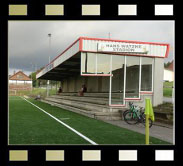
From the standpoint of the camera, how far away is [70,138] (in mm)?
7086

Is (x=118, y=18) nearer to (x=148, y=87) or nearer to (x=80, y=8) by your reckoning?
(x=80, y=8)

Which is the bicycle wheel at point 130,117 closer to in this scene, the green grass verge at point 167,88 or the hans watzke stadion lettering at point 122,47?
the hans watzke stadion lettering at point 122,47

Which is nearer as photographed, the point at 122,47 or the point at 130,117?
the point at 130,117

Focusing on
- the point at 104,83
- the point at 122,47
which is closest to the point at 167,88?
the point at 104,83

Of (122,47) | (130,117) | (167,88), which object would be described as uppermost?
(122,47)

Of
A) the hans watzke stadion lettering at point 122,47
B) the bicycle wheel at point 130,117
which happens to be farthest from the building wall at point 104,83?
the bicycle wheel at point 130,117

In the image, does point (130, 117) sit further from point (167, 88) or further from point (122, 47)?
point (167, 88)

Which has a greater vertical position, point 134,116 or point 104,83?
point 104,83

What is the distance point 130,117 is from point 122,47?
13.0 ft

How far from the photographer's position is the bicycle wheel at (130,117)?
10827 millimetres

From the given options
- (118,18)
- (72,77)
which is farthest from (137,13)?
(72,77)

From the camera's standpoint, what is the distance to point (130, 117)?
11055 millimetres

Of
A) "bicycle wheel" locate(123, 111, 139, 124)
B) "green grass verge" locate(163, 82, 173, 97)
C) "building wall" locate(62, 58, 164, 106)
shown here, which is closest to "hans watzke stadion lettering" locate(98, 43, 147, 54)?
"building wall" locate(62, 58, 164, 106)

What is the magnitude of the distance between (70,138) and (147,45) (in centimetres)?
803
